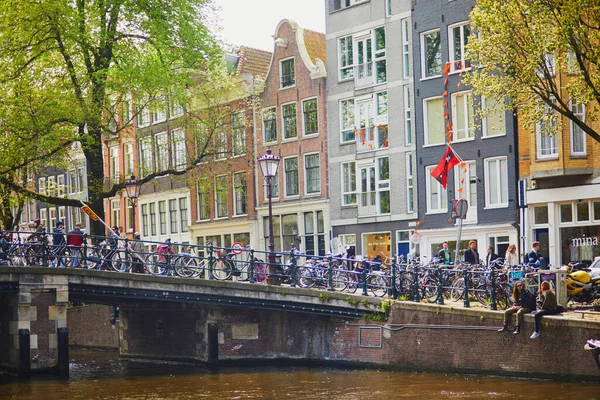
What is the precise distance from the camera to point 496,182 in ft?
128

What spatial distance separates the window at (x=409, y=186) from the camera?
138 feet

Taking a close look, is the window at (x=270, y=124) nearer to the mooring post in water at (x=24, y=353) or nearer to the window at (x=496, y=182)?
the window at (x=496, y=182)

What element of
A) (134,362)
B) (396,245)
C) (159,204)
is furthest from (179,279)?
(159,204)

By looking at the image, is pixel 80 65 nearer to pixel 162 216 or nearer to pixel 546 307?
pixel 546 307

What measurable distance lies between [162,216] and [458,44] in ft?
71.5

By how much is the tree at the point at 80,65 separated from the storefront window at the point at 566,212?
1286 centimetres

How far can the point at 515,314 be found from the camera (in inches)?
976

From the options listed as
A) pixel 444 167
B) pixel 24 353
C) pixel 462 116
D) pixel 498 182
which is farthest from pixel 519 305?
pixel 462 116

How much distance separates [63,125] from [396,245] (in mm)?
14563

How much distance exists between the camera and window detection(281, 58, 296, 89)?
4712 centimetres

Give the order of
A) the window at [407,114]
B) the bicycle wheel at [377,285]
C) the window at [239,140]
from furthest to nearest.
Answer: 1. the window at [239,140]
2. the window at [407,114]
3. the bicycle wheel at [377,285]

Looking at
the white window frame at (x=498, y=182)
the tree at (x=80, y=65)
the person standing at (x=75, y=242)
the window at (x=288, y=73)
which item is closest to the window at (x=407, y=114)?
the white window frame at (x=498, y=182)

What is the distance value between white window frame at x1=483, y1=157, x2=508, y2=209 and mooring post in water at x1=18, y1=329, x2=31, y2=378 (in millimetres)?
17757

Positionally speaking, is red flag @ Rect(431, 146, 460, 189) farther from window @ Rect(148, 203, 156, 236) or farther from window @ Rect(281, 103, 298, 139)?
window @ Rect(148, 203, 156, 236)
